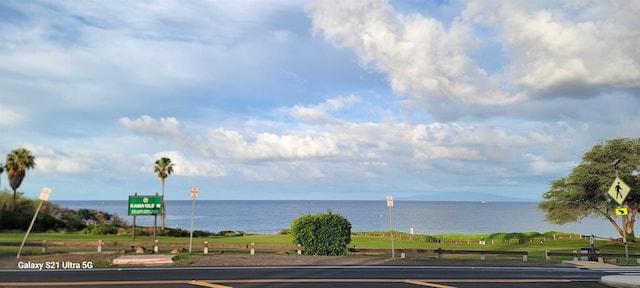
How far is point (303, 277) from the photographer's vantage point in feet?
59.7

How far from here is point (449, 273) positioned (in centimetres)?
2067

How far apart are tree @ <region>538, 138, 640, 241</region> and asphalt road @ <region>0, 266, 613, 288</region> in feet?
130

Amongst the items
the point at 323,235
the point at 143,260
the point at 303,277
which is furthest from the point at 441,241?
the point at 303,277

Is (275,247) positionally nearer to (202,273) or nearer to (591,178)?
(202,273)

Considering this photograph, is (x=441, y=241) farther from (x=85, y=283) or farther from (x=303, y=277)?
(x=85, y=283)

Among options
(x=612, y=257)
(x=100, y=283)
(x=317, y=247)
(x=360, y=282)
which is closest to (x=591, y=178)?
(x=612, y=257)

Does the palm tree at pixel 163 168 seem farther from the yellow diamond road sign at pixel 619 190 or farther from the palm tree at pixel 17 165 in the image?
the yellow diamond road sign at pixel 619 190

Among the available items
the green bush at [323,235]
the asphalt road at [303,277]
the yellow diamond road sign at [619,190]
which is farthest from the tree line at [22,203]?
the yellow diamond road sign at [619,190]

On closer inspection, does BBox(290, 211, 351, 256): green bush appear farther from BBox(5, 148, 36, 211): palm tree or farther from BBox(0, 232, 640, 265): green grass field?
BBox(5, 148, 36, 211): palm tree

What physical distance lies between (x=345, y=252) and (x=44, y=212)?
52.0 meters

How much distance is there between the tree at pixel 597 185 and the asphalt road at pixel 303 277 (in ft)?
130

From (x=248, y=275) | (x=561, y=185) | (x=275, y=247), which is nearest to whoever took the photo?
(x=248, y=275)

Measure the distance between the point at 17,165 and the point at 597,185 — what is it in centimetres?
7565

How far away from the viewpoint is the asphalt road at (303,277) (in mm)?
16531
